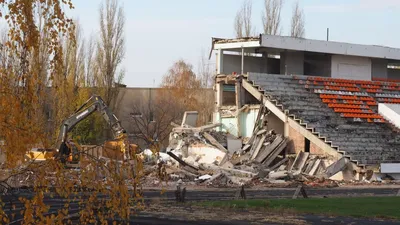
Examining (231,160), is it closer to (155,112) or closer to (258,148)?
(258,148)

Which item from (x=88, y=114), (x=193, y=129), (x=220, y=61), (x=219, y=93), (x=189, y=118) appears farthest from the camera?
(x=189, y=118)

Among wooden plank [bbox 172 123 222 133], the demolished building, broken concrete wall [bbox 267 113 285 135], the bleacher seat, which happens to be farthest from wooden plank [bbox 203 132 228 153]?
the bleacher seat

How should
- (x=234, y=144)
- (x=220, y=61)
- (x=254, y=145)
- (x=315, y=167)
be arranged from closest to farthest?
(x=315, y=167)
(x=254, y=145)
(x=234, y=144)
(x=220, y=61)

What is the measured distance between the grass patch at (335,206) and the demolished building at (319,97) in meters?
14.3

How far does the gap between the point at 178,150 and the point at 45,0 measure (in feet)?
130

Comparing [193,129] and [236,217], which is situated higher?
[193,129]

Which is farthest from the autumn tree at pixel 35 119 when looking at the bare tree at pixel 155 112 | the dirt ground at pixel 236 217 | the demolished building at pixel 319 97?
the bare tree at pixel 155 112

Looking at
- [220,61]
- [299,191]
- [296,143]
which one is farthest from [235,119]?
[299,191]

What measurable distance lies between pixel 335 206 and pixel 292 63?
28250mm

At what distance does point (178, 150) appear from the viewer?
48.2 m

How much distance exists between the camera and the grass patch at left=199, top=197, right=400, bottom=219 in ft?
77.9

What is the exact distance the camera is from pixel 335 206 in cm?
2580

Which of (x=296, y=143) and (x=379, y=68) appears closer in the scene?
(x=296, y=143)

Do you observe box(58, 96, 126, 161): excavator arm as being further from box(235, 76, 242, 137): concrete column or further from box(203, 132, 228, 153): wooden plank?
box(235, 76, 242, 137): concrete column
